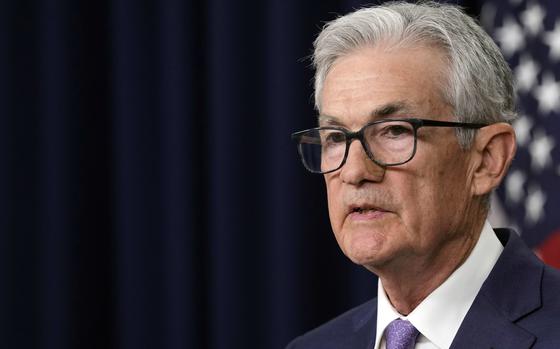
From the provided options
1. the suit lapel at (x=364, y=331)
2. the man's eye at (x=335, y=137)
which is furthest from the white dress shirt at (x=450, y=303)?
the man's eye at (x=335, y=137)

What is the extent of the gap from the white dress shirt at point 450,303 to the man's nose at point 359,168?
269mm

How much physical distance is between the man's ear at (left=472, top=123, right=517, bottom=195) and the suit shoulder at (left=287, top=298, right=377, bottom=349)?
1.46ft

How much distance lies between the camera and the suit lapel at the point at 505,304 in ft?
5.81

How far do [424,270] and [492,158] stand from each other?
0.26 metres

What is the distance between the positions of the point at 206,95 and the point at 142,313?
0.81m

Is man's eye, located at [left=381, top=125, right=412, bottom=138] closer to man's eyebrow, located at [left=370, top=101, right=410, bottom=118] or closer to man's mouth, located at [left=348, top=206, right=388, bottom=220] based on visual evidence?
man's eyebrow, located at [left=370, top=101, right=410, bottom=118]

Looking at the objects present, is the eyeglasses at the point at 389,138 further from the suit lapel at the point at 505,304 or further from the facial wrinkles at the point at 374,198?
the suit lapel at the point at 505,304

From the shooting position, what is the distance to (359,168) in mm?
1789

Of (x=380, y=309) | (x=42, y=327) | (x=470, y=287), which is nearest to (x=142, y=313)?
(x=42, y=327)

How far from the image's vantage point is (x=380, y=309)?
78.3 inches

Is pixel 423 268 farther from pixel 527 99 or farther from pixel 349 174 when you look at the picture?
pixel 527 99

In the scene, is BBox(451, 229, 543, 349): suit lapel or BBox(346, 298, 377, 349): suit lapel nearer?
BBox(451, 229, 543, 349): suit lapel

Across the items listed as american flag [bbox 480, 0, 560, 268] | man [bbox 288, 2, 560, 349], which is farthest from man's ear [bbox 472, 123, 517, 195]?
american flag [bbox 480, 0, 560, 268]

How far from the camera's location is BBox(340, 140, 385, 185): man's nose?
1.79 m
